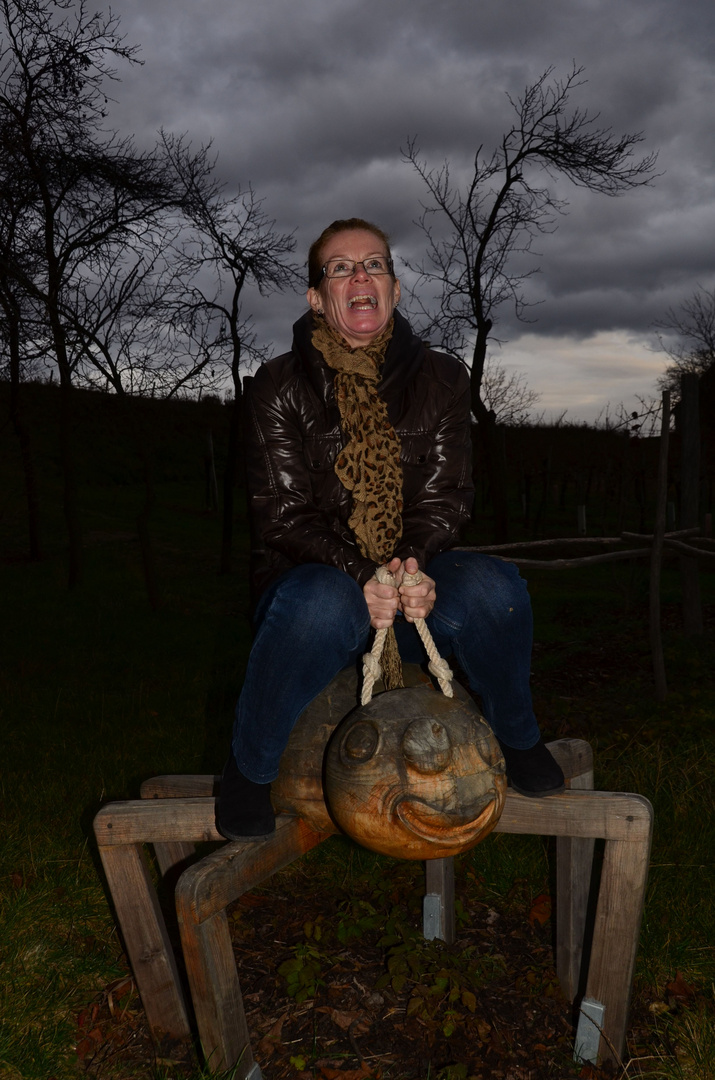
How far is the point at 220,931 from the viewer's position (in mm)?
2377

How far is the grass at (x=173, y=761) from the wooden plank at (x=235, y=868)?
2.28ft

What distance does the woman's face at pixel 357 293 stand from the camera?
108 inches

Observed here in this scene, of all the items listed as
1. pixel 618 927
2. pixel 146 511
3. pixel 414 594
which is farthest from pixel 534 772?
pixel 146 511

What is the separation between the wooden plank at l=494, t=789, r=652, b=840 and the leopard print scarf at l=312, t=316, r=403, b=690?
63 centimetres

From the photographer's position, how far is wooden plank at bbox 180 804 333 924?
7.48 feet

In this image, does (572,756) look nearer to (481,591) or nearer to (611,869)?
(611,869)

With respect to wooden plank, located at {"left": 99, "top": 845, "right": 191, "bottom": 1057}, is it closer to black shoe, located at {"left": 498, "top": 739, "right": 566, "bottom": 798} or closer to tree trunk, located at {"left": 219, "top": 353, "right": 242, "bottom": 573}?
black shoe, located at {"left": 498, "top": 739, "right": 566, "bottom": 798}

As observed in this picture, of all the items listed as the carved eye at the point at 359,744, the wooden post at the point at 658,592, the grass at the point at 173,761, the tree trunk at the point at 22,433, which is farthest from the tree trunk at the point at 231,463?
the carved eye at the point at 359,744

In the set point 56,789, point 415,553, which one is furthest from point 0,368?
point 415,553

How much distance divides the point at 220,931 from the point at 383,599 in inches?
41.1

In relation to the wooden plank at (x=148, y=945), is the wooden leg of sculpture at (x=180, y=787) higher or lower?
higher

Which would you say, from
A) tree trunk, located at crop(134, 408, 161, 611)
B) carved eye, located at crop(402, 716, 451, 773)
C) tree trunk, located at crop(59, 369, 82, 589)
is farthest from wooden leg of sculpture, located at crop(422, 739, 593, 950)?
tree trunk, located at crop(59, 369, 82, 589)

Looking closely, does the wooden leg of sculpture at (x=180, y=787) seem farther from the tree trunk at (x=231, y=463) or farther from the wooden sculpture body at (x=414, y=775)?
the tree trunk at (x=231, y=463)

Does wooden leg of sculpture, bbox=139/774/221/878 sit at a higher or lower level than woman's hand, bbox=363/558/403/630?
lower
